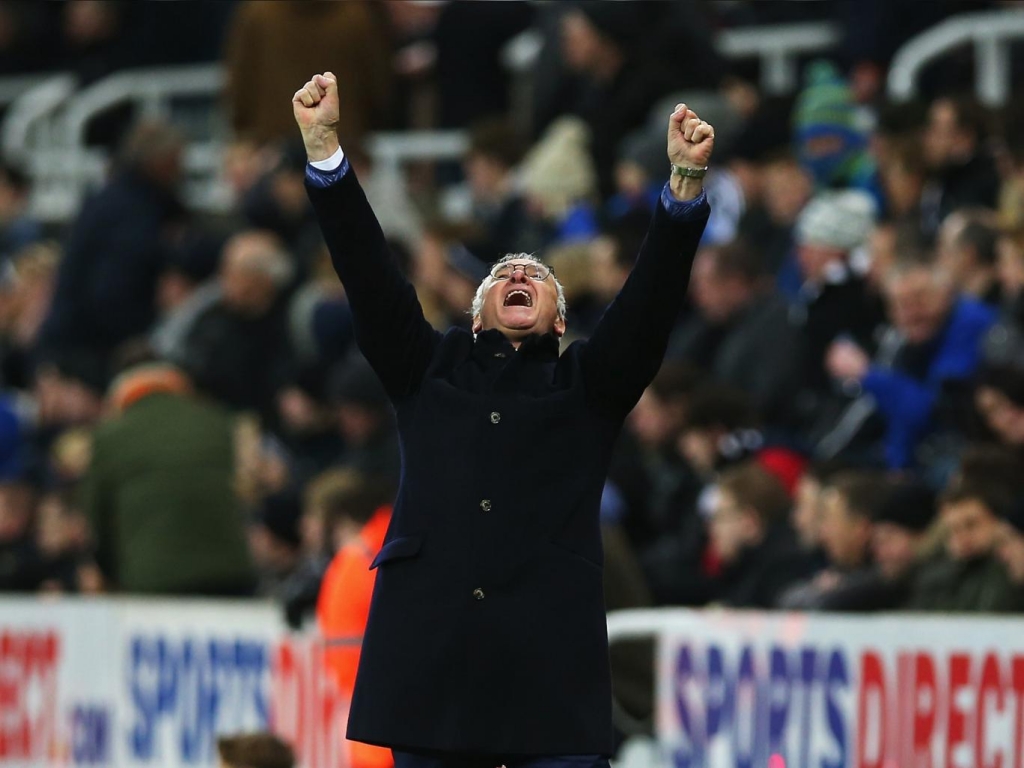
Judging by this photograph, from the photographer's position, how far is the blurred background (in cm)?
1019

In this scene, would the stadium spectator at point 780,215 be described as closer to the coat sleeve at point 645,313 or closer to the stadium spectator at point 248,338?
the stadium spectator at point 248,338

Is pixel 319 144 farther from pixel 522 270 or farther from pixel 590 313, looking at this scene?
pixel 590 313

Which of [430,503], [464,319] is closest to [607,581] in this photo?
[430,503]

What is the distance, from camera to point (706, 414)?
1102cm

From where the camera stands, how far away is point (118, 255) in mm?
15680

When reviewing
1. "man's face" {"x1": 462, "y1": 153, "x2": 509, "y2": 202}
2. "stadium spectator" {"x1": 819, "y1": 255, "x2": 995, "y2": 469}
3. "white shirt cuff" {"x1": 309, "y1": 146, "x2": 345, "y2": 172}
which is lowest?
"stadium spectator" {"x1": 819, "y1": 255, "x2": 995, "y2": 469}

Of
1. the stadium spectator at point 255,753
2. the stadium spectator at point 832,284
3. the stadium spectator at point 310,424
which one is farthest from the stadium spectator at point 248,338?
the stadium spectator at point 255,753

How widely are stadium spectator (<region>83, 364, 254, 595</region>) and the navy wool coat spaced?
252 inches

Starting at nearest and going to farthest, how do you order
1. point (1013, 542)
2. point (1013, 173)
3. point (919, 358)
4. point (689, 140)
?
1. point (689, 140)
2. point (1013, 542)
3. point (919, 358)
4. point (1013, 173)

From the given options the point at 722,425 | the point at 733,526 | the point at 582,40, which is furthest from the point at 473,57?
the point at 733,526

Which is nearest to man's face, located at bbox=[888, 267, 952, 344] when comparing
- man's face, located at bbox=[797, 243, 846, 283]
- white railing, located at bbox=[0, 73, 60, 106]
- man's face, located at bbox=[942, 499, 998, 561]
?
man's face, located at bbox=[797, 243, 846, 283]

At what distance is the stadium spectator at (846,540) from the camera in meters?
9.50

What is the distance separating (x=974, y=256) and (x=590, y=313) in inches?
95.4

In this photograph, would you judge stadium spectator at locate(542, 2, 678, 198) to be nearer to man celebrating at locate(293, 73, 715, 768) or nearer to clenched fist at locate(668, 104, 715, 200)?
man celebrating at locate(293, 73, 715, 768)
